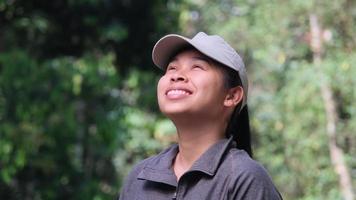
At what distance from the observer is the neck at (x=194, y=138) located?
1.75 metres

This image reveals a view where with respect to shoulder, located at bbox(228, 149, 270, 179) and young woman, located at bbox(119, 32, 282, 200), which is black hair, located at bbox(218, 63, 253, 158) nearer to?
young woman, located at bbox(119, 32, 282, 200)

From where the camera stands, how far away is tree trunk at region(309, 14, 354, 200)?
297 inches

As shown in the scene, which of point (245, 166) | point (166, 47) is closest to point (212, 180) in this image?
point (245, 166)

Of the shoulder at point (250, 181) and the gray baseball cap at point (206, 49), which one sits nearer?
the shoulder at point (250, 181)

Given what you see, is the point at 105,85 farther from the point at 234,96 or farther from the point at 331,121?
the point at 234,96

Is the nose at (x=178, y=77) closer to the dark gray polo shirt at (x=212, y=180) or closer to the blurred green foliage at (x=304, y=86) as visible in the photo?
the dark gray polo shirt at (x=212, y=180)

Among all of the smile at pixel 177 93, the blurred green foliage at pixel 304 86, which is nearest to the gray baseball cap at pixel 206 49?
the smile at pixel 177 93

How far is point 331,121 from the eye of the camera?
7793mm

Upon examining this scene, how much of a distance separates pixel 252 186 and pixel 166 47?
1.39 feet

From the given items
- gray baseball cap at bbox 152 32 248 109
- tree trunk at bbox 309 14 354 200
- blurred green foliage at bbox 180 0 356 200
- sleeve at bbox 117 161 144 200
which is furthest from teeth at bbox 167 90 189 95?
tree trunk at bbox 309 14 354 200

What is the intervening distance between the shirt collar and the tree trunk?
5786 mm

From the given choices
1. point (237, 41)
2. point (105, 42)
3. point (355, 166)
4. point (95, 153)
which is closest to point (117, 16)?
point (105, 42)

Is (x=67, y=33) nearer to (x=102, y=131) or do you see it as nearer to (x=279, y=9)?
(x=102, y=131)

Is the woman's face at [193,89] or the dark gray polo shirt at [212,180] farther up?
the woman's face at [193,89]
